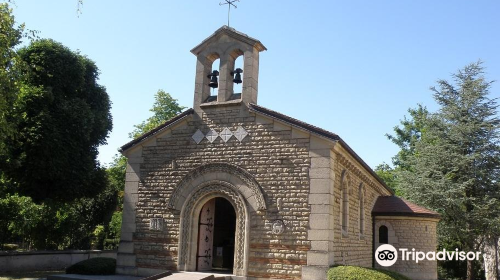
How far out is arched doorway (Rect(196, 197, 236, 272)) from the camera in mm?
14805

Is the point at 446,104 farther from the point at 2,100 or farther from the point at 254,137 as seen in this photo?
the point at 2,100

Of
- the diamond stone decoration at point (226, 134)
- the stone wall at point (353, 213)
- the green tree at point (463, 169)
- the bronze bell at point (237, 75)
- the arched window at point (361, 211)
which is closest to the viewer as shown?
the stone wall at point (353, 213)

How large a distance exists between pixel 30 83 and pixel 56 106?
148cm

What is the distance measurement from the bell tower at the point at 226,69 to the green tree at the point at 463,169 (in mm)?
16689

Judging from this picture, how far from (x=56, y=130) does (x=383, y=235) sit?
15.5 m

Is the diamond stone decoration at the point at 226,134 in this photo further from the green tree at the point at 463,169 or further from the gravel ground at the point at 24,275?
the green tree at the point at 463,169

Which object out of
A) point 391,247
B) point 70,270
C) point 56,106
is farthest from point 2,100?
point 391,247

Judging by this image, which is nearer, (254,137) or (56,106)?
(254,137)

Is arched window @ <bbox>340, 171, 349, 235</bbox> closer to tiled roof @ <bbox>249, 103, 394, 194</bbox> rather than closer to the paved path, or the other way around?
tiled roof @ <bbox>249, 103, 394, 194</bbox>

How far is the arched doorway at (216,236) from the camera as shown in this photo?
14.8 m

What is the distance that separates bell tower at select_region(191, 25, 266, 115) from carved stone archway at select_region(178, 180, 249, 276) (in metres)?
2.80

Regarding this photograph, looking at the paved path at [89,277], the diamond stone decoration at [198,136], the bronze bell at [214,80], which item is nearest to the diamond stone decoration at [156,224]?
the paved path at [89,277]

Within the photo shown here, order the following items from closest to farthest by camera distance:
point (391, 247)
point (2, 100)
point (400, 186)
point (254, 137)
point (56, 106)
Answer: point (2, 100) → point (254, 137) → point (391, 247) → point (56, 106) → point (400, 186)

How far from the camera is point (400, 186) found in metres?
28.8
